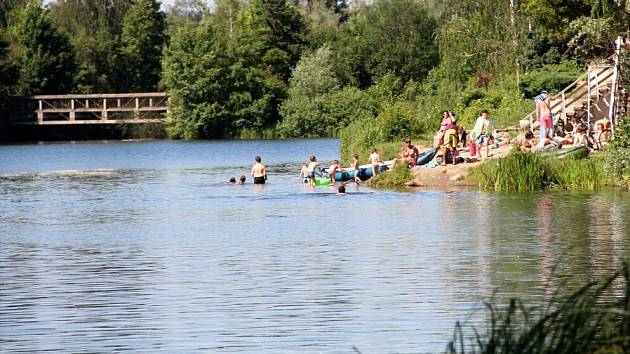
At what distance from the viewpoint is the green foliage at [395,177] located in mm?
40531

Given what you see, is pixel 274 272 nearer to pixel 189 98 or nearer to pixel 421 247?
pixel 421 247

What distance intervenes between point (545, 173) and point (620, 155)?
311 centimetres

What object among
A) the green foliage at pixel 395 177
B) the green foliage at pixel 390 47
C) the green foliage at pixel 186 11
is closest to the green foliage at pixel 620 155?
the green foliage at pixel 395 177

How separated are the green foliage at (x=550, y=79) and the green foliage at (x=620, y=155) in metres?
19.2

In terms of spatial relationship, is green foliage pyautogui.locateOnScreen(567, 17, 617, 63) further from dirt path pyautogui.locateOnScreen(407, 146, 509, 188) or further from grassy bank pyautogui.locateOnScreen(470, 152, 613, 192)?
grassy bank pyautogui.locateOnScreen(470, 152, 613, 192)

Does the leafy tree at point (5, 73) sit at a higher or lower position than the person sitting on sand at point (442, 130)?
higher

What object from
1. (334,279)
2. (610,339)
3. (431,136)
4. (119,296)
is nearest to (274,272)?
(334,279)

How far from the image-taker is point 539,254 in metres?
22.6

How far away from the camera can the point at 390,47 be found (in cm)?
10762

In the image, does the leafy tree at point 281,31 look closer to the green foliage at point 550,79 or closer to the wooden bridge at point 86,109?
the wooden bridge at point 86,109

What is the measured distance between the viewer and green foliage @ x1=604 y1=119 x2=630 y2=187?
1277 inches

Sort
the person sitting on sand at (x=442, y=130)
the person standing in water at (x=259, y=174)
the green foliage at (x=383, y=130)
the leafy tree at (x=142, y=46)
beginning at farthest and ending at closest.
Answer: the leafy tree at (x=142, y=46), the green foliage at (x=383, y=130), the person standing in water at (x=259, y=174), the person sitting on sand at (x=442, y=130)

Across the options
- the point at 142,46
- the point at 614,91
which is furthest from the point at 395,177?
the point at 142,46

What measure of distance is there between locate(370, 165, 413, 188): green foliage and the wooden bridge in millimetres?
64819
